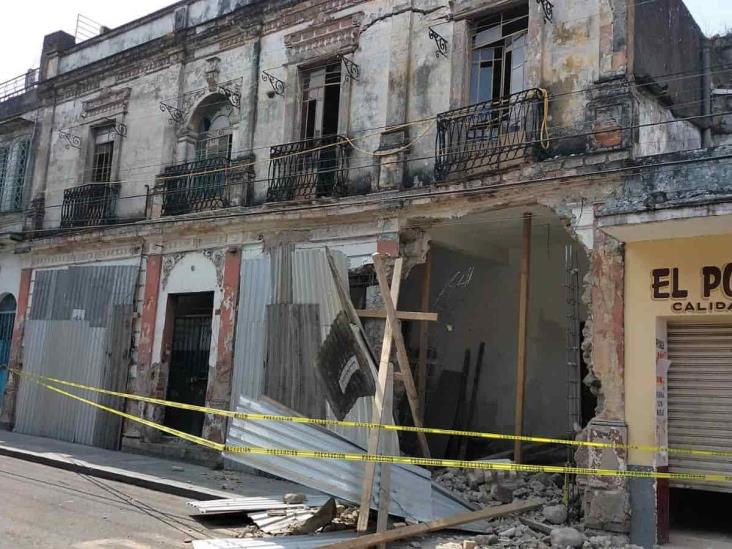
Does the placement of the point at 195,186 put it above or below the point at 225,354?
above

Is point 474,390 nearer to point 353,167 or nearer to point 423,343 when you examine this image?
point 423,343

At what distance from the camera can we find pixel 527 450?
10.4 metres

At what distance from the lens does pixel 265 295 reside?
11430mm

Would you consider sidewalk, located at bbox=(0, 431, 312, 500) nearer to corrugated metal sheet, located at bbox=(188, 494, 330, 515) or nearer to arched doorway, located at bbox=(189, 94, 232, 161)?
corrugated metal sheet, located at bbox=(188, 494, 330, 515)

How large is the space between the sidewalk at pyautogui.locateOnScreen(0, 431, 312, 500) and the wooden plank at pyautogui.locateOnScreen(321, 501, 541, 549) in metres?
3.07

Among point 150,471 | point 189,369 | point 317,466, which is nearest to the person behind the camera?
point 317,466

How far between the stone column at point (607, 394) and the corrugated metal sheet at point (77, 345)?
917 cm

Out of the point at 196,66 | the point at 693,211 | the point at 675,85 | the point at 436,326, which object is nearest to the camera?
the point at 693,211

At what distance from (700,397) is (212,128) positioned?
9.99 meters

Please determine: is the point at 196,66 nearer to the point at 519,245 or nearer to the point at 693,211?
the point at 519,245

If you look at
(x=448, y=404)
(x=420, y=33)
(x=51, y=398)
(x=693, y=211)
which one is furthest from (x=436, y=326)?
(x=51, y=398)

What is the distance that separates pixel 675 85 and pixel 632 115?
88.5 inches

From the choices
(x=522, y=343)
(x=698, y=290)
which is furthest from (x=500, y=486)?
(x=698, y=290)

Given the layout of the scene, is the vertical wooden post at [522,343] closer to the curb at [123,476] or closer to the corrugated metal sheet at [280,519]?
the corrugated metal sheet at [280,519]
